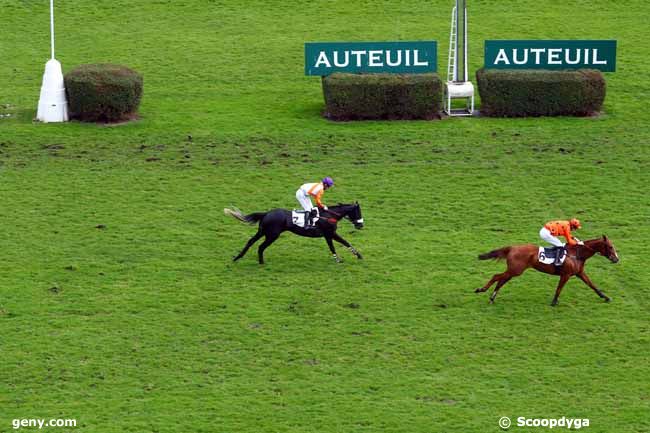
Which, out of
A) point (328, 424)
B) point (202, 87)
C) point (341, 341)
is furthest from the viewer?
point (202, 87)

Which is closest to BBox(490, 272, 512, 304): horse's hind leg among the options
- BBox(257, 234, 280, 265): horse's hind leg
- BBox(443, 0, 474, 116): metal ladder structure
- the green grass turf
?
the green grass turf

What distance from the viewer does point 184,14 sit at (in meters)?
42.0

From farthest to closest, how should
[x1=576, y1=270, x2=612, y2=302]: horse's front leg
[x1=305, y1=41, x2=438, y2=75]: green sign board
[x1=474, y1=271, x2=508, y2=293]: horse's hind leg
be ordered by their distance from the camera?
[x1=305, y1=41, x2=438, y2=75]: green sign board < [x1=474, y1=271, x2=508, y2=293]: horse's hind leg < [x1=576, y1=270, x2=612, y2=302]: horse's front leg

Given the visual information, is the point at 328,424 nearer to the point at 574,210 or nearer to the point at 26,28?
A: the point at 574,210

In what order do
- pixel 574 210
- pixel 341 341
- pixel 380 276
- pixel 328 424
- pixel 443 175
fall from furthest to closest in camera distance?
pixel 443 175, pixel 574 210, pixel 380 276, pixel 341 341, pixel 328 424

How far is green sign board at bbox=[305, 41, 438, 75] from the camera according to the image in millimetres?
33375

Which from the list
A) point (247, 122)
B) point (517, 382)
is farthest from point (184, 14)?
point (517, 382)

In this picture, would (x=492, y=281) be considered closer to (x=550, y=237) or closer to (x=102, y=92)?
(x=550, y=237)

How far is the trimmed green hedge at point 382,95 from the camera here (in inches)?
1291

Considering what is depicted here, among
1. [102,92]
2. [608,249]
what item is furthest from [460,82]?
[608,249]

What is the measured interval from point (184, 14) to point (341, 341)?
74.8 ft
